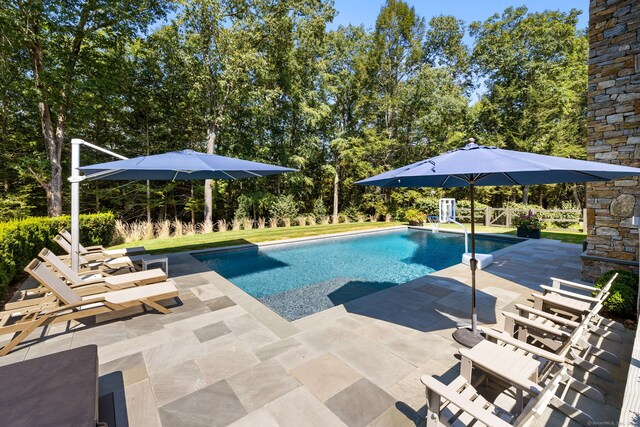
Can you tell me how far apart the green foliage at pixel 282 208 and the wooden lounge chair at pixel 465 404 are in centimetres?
1366

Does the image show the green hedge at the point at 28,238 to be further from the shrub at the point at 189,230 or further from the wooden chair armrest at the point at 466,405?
the wooden chair armrest at the point at 466,405

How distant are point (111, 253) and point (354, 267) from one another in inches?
235

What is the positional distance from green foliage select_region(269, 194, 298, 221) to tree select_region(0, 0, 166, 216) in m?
8.78

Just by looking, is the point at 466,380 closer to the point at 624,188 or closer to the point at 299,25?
the point at 624,188

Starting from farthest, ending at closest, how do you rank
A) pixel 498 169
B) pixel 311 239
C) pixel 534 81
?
pixel 534 81
pixel 311 239
pixel 498 169

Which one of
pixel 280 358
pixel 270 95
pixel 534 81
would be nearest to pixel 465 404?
pixel 280 358

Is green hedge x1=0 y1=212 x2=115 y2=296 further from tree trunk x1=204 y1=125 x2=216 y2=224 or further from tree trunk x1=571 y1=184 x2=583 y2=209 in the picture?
tree trunk x1=571 y1=184 x2=583 y2=209

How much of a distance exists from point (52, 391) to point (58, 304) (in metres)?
2.41

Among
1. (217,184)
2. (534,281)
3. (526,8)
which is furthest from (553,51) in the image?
(217,184)

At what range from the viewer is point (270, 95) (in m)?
14.1

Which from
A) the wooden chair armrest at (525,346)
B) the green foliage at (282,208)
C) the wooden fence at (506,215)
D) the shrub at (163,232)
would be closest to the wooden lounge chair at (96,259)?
the shrub at (163,232)

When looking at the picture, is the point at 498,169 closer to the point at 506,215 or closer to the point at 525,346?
the point at 525,346

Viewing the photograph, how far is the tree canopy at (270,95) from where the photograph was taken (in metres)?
9.95

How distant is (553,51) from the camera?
17.0 m
